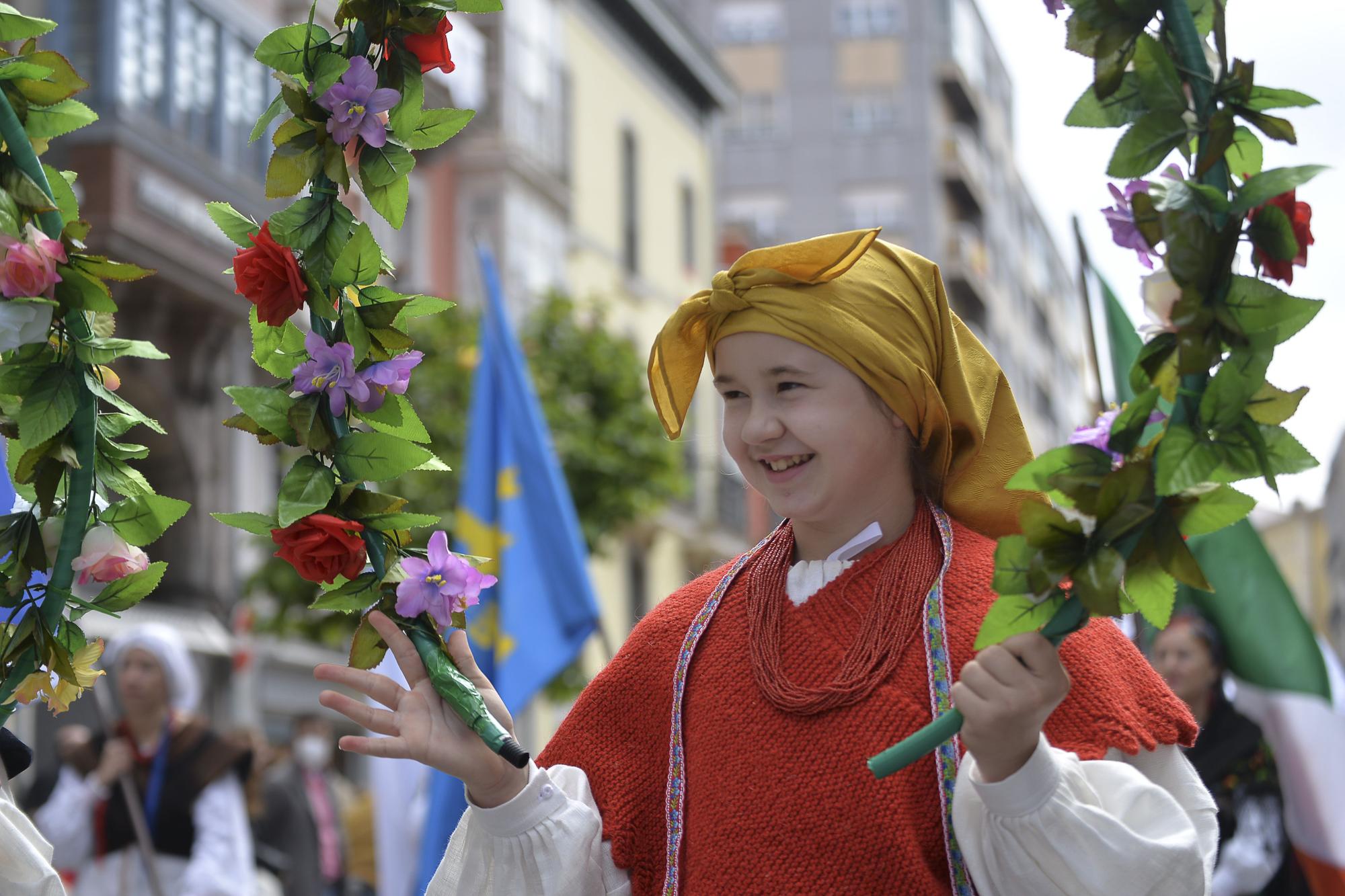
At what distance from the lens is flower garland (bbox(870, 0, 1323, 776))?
205cm

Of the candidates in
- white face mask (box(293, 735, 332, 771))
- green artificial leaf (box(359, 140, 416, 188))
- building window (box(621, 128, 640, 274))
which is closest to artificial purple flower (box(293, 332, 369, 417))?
green artificial leaf (box(359, 140, 416, 188))

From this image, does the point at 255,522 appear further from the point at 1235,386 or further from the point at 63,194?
the point at 1235,386

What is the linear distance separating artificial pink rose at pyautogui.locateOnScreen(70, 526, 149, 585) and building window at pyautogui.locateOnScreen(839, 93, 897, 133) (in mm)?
40930

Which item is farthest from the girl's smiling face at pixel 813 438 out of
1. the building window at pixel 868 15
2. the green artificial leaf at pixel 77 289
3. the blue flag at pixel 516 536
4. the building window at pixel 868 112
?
the building window at pixel 868 15

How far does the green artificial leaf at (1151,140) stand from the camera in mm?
2123

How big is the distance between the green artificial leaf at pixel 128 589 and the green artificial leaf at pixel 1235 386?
1.43 metres

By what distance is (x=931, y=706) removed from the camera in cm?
→ 263

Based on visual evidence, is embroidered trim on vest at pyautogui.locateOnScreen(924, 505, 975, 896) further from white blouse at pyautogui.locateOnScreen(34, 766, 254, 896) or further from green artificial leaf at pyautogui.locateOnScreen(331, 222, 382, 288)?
white blouse at pyautogui.locateOnScreen(34, 766, 254, 896)

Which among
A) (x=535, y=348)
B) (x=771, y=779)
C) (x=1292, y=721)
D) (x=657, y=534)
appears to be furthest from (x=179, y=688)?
(x=657, y=534)

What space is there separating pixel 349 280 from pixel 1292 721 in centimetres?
476

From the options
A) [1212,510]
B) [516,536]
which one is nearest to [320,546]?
[1212,510]

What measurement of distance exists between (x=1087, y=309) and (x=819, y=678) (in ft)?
14.4

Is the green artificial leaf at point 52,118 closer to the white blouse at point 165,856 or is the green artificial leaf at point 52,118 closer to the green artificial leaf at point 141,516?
the green artificial leaf at point 141,516

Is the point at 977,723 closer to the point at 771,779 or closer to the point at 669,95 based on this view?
the point at 771,779
